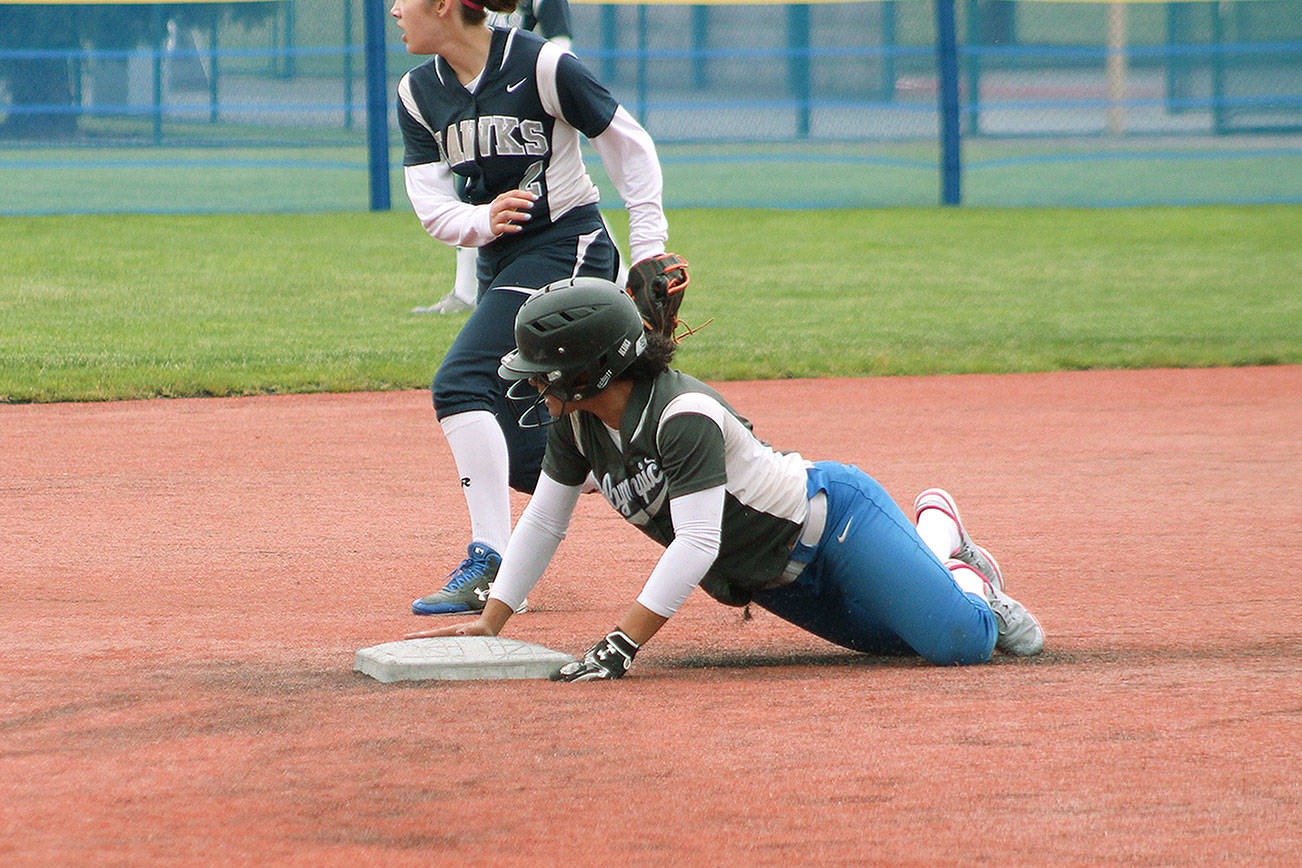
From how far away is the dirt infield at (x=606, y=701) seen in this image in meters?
3.21

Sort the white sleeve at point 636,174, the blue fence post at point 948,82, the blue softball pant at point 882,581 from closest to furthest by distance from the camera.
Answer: the blue softball pant at point 882,581, the white sleeve at point 636,174, the blue fence post at point 948,82

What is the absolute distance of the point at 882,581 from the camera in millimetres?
4410

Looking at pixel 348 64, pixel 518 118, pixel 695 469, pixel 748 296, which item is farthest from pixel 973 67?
pixel 695 469

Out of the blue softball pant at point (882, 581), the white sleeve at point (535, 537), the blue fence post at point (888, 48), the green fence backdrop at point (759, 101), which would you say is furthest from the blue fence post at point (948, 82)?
the white sleeve at point (535, 537)

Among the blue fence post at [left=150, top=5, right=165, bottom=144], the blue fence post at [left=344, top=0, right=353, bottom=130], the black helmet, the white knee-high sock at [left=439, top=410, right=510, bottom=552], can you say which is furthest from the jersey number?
the blue fence post at [left=150, top=5, right=165, bottom=144]

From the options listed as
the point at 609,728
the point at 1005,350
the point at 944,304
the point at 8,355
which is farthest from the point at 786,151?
the point at 609,728

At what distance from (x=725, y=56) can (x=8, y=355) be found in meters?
13.2

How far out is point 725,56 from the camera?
22.2 m

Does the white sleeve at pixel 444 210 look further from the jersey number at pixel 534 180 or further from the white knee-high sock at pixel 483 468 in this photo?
the white knee-high sock at pixel 483 468

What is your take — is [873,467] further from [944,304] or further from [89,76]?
[89,76]

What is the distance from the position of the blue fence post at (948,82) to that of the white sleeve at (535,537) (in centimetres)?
1582

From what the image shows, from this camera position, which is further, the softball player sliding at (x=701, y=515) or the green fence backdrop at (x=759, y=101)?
the green fence backdrop at (x=759, y=101)

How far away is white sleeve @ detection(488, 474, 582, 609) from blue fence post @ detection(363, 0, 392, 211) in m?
14.3

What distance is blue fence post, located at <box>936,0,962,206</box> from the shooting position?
19359 millimetres
